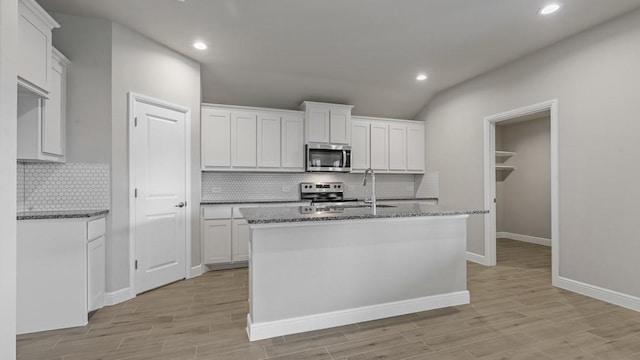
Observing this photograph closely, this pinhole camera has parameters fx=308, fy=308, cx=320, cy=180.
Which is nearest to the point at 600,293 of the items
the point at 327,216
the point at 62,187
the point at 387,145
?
the point at 327,216

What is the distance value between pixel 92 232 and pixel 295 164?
2.81 m

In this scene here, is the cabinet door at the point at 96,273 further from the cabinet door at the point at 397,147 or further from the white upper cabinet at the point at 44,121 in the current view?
the cabinet door at the point at 397,147

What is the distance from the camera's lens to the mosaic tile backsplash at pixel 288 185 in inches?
189

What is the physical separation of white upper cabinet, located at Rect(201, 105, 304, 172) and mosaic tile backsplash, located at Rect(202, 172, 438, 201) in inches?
13.0

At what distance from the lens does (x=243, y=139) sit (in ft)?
15.1

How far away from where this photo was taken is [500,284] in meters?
3.53

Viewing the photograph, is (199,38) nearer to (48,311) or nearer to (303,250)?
(303,250)

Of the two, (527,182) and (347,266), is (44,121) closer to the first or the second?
(347,266)

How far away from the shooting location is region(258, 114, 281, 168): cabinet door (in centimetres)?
470

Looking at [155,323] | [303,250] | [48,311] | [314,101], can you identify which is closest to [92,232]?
[48,311]

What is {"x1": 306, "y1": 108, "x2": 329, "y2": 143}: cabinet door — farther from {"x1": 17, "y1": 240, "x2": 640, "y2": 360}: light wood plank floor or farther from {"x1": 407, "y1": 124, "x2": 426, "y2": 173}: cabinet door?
{"x1": 17, "y1": 240, "x2": 640, "y2": 360}: light wood plank floor

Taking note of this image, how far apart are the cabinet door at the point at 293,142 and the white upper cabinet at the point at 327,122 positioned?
4.5 inches

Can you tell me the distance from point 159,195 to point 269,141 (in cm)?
181

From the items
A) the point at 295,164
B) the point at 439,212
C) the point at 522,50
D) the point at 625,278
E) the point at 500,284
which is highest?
the point at 522,50
